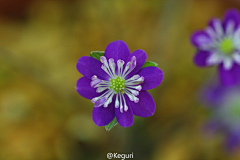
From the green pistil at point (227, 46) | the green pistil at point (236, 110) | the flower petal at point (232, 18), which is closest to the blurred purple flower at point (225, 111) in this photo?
the green pistil at point (236, 110)

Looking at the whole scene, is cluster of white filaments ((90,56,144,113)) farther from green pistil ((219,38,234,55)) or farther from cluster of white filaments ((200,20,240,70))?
green pistil ((219,38,234,55))

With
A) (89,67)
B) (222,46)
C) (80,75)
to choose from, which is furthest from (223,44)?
(80,75)

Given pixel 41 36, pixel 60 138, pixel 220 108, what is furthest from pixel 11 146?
pixel 220 108

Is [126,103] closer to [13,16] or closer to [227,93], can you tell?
[227,93]

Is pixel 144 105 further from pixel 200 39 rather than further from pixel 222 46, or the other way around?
pixel 222 46

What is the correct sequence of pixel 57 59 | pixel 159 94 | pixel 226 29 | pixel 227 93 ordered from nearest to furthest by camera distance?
pixel 226 29
pixel 227 93
pixel 159 94
pixel 57 59

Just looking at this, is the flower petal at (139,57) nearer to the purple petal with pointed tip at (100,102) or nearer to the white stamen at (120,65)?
the white stamen at (120,65)
